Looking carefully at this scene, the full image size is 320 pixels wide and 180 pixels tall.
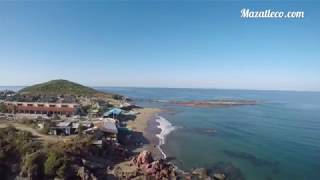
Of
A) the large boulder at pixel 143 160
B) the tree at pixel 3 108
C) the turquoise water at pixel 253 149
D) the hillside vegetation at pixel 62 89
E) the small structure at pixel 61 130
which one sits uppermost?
the hillside vegetation at pixel 62 89

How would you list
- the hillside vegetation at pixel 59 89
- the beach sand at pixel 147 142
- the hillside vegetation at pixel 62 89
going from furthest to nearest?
the hillside vegetation at pixel 59 89, the hillside vegetation at pixel 62 89, the beach sand at pixel 147 142

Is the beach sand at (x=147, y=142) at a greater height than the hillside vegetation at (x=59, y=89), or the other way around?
the hillside vegetation at (x=59, y=89)

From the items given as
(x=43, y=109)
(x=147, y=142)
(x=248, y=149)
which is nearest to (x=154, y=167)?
(x=147, y=142)

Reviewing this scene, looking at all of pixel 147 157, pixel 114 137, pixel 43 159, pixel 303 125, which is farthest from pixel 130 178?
pixel 303 125

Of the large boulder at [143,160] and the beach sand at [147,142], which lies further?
the large boulder at [143,160]

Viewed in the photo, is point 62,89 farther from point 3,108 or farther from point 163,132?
point 163,132

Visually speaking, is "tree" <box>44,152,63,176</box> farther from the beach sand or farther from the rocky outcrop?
the rocky outcrop

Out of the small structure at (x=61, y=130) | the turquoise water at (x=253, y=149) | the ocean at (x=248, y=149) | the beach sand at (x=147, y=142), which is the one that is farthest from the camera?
the small structure at (x=61, y=130)

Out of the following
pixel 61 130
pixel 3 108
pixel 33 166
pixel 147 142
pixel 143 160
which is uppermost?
pixel 3 108

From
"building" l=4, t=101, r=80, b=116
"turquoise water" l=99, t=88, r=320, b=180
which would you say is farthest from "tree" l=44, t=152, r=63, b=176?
"building" l=4, t=101, r=80, b=116

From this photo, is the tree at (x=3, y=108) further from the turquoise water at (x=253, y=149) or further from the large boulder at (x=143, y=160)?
the large boulder at (x=143, y=160)

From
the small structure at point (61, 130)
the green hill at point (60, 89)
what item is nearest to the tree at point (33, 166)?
the small structure at point (61, 130)
